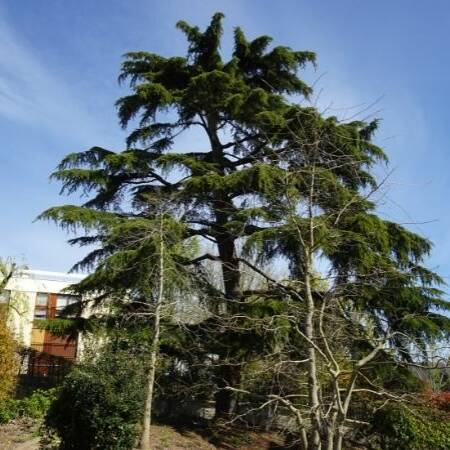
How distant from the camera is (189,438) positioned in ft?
42.6

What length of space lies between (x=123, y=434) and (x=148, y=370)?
1.41 m

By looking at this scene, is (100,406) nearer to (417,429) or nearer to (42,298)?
(417,429)

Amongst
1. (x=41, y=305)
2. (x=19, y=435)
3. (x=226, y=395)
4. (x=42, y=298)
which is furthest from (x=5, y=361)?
(x=42, y=298)

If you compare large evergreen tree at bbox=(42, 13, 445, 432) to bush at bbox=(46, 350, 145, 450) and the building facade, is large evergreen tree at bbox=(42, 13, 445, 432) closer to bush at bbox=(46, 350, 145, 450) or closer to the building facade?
bush at bbox=(46, 350, 145, 450)

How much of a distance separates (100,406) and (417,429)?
685cm

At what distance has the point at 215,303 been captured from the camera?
45.2ft

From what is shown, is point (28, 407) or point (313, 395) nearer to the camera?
point (313, 395)

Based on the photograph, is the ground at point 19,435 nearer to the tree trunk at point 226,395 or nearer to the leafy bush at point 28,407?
the leafy bush at point 28,407

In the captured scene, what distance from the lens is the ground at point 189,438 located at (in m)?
11.8

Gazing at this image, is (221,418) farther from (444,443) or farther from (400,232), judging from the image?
(400,232)

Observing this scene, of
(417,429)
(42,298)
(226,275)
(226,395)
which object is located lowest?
(417,429)

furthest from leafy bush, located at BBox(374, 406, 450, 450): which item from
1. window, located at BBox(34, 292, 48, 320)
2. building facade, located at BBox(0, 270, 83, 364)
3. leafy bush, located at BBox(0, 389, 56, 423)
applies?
window, located at BBox(34, 292, 48, 320)

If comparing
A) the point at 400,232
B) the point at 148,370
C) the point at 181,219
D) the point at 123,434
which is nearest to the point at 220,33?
the point at 181,219

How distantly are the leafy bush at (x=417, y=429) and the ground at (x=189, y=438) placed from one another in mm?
2685
